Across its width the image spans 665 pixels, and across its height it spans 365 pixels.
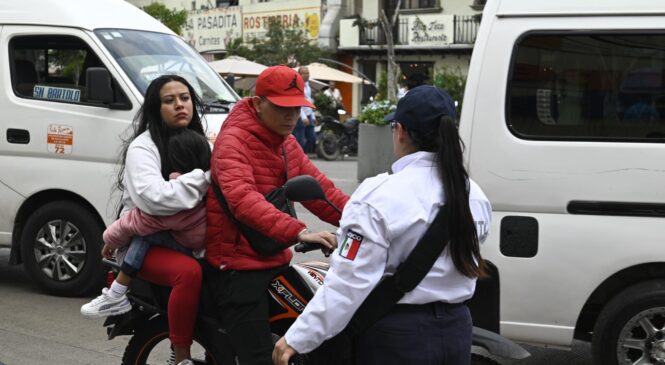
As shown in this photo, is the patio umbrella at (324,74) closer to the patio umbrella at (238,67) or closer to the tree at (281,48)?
the patio umbrella at (238,67)

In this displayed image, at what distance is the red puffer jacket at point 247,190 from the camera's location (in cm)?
367

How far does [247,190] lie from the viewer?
3.72 meters

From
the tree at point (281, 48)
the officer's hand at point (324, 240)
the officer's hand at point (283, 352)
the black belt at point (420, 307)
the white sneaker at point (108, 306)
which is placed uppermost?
the tree at point (281, 48)

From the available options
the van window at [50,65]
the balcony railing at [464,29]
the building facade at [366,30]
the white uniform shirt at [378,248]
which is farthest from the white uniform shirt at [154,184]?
the balcony railing at [464,29]

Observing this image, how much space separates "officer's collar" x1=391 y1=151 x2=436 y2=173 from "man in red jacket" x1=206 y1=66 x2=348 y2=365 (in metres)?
0.80

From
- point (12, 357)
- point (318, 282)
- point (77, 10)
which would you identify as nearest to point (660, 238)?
point (318, 282)

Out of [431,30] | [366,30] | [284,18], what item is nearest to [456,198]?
[431,30]

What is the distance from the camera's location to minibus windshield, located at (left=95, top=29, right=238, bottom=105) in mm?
7715

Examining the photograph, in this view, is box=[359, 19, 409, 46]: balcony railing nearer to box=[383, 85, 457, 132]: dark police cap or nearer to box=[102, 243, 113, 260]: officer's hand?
box=[102, 243, 113, 260]: officer's hand

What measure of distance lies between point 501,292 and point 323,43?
107 ft

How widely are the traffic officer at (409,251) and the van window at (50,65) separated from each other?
5.10m

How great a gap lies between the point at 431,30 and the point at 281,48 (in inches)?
209

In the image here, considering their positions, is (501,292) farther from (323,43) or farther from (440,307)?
(323,43)

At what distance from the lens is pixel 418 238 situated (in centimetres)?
300
